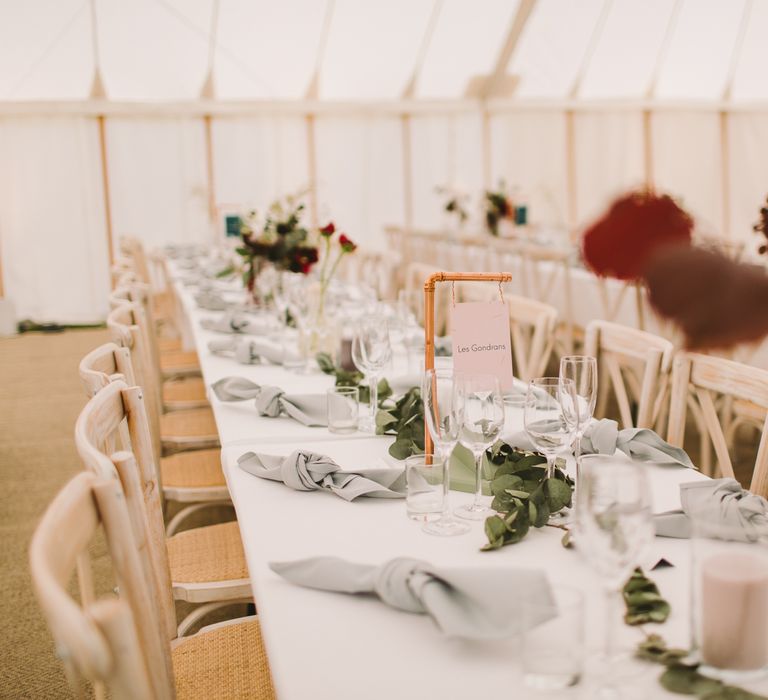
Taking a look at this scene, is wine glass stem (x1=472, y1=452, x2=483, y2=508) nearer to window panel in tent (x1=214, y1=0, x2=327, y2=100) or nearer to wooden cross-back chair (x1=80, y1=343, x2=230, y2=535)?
wooden cross-back chair (x1=80, y1=343, x2=230, y2=535)

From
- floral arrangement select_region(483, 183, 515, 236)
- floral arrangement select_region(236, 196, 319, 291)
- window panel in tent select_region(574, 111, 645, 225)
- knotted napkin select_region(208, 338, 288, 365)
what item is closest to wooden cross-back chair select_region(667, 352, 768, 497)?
knotted napkin select_region(208, 338, 288, 365)

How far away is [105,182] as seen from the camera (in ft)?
34.3

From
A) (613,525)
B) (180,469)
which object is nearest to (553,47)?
(180,469)

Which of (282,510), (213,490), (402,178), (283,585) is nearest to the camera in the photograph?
(283,585)

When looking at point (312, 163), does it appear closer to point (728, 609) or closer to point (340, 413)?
point (340, 413)

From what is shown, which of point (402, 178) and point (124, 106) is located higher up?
point (124, 106)

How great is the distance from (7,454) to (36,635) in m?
2.32

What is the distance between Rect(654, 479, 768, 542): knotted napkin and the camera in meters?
1.40

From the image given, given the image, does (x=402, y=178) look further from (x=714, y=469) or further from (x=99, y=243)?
(x=714, y=469)

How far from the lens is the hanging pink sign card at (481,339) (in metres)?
1.73

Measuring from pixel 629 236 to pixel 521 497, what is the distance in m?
0.82

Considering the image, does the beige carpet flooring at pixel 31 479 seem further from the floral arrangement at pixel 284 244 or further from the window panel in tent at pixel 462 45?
the window panel in tent at pixel 462 45

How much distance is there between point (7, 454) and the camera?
16.3 feet

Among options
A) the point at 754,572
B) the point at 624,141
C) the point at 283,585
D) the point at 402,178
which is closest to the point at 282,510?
the point at 283,585
